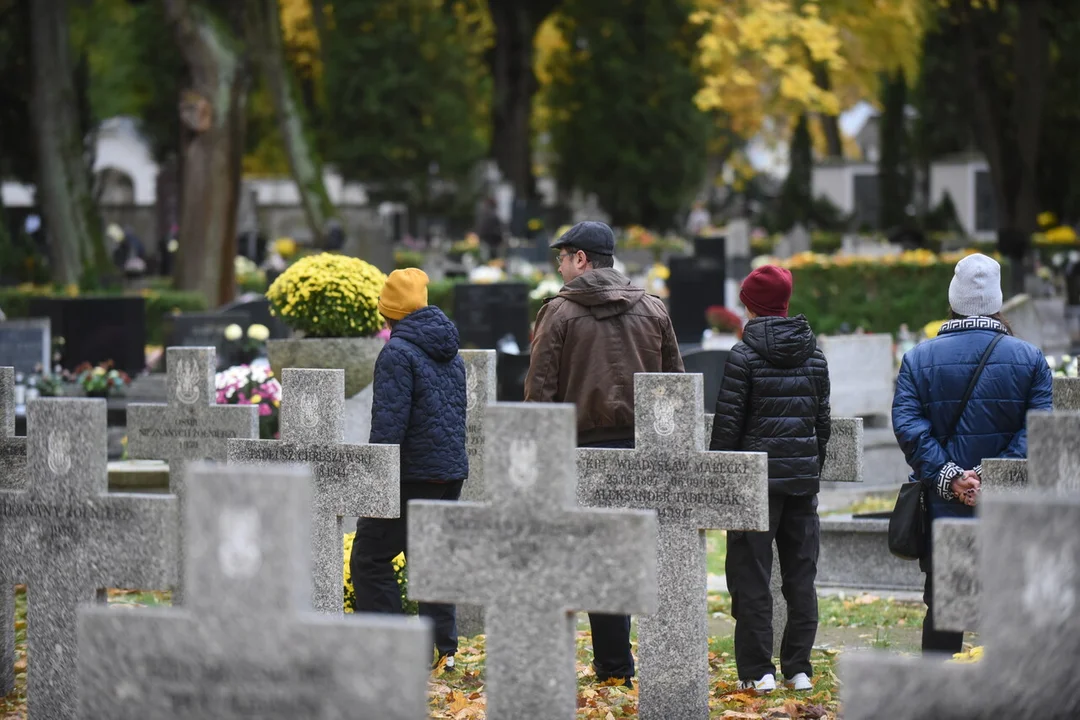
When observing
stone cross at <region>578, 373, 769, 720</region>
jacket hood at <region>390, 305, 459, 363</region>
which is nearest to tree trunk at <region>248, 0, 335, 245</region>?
jacket hood at <region>390, 305, 459, 363</region>

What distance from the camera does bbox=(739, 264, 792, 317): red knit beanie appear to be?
696 cm

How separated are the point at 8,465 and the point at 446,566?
2516mm

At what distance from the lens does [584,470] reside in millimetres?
6301

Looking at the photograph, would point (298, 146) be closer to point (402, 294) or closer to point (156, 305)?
point (156, 305)

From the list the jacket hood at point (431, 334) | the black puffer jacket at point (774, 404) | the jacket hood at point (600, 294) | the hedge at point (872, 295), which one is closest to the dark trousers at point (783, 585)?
the black puffer jacket at point (774, 404)

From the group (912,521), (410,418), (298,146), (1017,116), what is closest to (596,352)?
(410,418)

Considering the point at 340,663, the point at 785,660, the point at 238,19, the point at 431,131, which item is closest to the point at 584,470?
the point at 785,660

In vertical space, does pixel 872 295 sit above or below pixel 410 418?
above

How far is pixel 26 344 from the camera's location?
15.3 meters

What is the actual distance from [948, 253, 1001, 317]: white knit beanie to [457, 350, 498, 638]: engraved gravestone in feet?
7.37

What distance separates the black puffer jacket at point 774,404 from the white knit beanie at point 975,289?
2.31ft

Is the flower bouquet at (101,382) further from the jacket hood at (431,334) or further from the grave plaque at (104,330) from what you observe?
the jacket hood at (431,334)

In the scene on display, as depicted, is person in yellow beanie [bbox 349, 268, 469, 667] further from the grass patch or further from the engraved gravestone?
the grass patch

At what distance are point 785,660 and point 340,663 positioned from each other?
347cm
